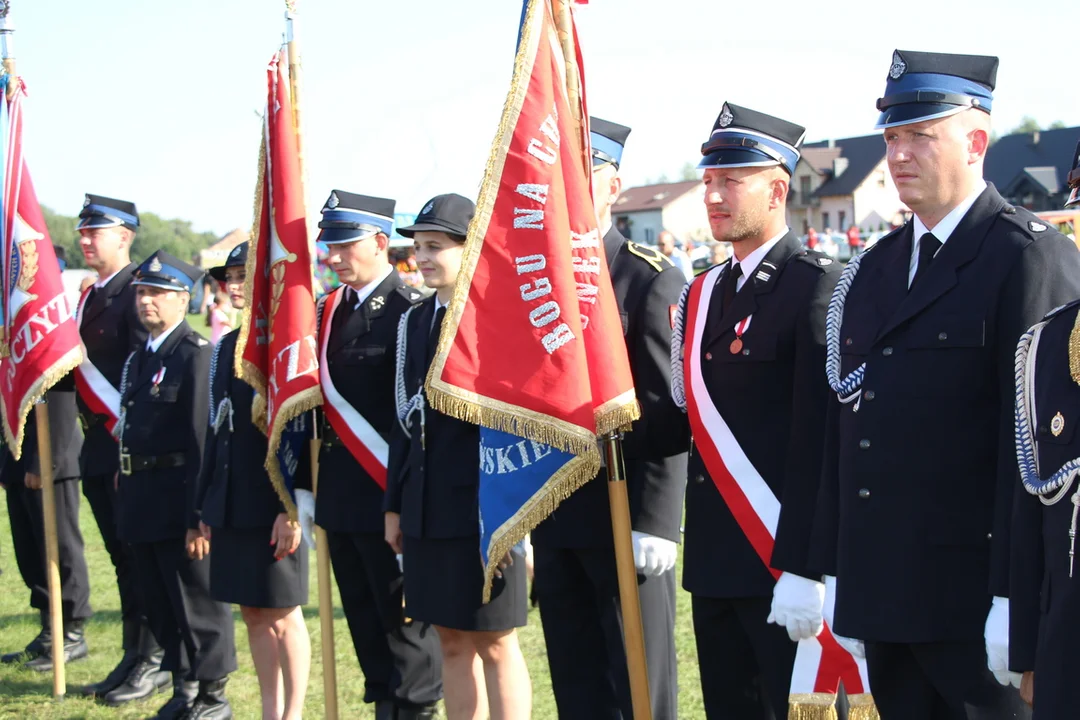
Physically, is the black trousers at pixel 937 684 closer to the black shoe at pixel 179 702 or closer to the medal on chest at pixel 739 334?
the medal on chest at pixel 739 334

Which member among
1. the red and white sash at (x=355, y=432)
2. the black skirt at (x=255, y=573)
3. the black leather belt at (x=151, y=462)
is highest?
the red and white sash at (x=355, y=432)

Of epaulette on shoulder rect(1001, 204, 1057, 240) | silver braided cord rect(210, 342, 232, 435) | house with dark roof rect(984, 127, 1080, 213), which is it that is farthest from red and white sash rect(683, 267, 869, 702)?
house with dark roof rect(984, 127, 1080, 213)

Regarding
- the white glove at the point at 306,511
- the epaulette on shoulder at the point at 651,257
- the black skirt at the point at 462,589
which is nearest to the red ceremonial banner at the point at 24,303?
the white glove at the point at 306,511

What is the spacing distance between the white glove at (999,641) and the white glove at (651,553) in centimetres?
136

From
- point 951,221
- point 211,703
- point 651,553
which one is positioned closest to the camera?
point 951,221

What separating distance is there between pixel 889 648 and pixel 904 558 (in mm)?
252

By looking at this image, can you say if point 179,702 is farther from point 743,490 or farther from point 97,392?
point 743,490

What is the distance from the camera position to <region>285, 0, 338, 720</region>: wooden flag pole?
15.9 ft

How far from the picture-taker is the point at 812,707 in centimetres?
324

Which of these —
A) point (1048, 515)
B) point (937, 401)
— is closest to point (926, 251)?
point (937, 401)

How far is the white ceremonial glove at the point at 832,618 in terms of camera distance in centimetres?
298

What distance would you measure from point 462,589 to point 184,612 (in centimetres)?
211

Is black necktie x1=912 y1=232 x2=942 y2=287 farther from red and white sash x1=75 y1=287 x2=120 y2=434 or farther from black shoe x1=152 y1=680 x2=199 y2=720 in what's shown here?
red and white sash x1=75 y1=287 x2=120 y2=434

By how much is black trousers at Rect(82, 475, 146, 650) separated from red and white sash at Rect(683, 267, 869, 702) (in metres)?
3.94
